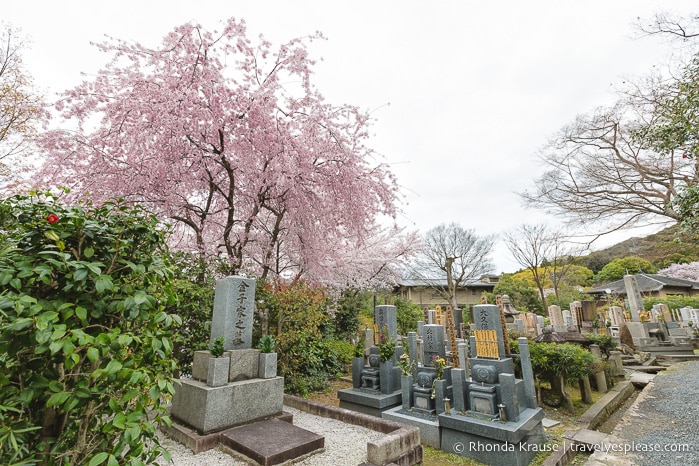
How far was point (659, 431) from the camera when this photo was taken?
500cm

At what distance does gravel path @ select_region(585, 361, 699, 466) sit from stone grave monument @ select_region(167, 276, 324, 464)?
423 cm

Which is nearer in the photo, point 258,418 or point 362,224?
point 258,418

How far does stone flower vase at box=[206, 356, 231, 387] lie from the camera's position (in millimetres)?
4414

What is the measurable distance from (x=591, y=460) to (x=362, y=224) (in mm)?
5845

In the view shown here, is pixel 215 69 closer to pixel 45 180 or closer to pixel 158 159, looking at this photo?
pixel 158 159

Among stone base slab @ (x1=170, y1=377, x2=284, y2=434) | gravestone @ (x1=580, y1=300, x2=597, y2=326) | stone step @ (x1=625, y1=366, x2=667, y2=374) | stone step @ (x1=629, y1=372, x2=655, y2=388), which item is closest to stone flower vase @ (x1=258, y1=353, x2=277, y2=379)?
stone base slab @ (x1=170, y1=377, x2=284, y2=434)

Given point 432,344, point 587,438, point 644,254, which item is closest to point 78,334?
point 432,344

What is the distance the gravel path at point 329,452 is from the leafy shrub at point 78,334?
95.8 inches

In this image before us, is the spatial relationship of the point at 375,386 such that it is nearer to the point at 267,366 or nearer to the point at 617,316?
the point at 267,366

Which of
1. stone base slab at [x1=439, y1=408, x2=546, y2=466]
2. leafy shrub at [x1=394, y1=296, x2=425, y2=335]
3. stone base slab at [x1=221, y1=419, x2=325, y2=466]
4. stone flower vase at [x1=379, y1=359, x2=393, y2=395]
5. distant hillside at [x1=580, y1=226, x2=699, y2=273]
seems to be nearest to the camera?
stone base slab at [x1=221, y1=419, x2=325, y2=466]

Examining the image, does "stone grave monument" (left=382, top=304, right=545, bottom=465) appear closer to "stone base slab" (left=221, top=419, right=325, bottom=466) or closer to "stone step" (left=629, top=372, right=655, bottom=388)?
"stone base slab" (left=221, top=419, right=325, bottom=466)

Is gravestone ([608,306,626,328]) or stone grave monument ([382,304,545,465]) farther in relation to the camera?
gravestone ([608,306,626,328])

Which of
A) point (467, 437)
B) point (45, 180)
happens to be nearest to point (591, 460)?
point (467, 437)

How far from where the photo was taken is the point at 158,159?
6.11 meters
